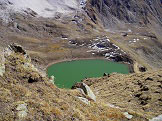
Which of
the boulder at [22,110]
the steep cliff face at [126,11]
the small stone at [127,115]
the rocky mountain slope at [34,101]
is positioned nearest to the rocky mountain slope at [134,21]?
the steep cliff face at [126,11]

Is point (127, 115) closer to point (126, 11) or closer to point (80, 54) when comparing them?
point (80, 54)

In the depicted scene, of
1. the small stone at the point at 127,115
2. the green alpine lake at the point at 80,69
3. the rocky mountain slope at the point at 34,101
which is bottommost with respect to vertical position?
the green alpine lake at the point at 80,69

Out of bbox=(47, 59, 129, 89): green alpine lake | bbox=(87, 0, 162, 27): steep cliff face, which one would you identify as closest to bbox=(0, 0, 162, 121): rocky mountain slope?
bbox=(87, 0, 162, 27): steep cliff face

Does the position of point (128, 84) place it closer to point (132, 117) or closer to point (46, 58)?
point (132, 117)

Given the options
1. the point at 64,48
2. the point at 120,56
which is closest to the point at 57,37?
the point at 64,48

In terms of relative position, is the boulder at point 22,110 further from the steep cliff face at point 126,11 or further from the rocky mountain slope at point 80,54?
the steep cliff face at point 126,11

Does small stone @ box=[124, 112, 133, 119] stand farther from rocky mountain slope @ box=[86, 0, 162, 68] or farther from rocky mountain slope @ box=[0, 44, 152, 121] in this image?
rocky mountain slope @ box=[86, 0, 162, 68]
